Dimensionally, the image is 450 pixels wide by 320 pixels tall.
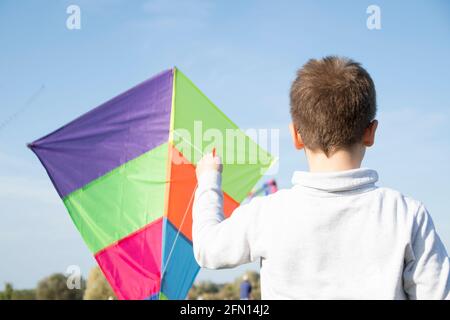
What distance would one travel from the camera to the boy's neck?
1.54m

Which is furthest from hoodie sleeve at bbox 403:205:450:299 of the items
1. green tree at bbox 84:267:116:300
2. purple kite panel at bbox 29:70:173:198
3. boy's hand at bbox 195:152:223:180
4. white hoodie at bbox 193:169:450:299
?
green tree at bbox 84:267:116:300

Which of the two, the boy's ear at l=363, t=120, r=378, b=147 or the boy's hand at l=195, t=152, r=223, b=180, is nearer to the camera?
the boy's ear at l=363, t=120, r=378, b=147

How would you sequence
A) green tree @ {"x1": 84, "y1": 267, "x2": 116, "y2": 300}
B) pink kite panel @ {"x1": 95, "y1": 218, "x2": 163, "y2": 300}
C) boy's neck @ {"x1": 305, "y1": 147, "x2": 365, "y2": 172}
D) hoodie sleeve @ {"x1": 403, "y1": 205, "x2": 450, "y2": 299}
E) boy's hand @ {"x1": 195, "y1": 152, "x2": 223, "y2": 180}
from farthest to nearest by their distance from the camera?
1. green tree @ {"x1": 84, "y1": 267, "x2": 116, "y2": 300}
2. pink kite panel @ {"x1": 95, "y1": 218, "x2": 163, "y2": 300}
3. boy's hand @ {"x1": 195, "y1": 152, "x2": 223, "y2": 180}
4. boy's neck @ {"x1": 305, "y1": 147, "x2": 365, "y2": 172}
5. hoodie sleeve @ {"x1": 403, "y1": 205, "x2": 450, "y2": 299}

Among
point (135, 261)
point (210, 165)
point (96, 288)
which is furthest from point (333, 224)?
point (96, 288)

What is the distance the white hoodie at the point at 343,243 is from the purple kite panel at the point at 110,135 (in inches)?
131

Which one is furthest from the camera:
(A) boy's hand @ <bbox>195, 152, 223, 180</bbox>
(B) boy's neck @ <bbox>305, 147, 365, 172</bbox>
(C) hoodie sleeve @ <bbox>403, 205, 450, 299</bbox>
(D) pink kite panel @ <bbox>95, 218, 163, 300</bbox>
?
(D) pink kite panel @ <bbox>95, 218, 163, 300</bbox>

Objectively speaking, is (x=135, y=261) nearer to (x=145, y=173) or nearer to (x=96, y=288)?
(x=145, y=173)

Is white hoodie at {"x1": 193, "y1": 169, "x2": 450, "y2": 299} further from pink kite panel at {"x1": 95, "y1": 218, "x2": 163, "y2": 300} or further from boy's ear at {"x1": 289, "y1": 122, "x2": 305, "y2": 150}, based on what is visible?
pink kite panel at {"x1": 95, "y1": 218, "x2": 163, "y2": 300}

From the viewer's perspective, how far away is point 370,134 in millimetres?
1579

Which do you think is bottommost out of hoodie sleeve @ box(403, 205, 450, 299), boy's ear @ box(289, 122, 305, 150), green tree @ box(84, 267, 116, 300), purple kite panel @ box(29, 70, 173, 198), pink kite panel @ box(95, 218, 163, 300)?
green tree @ box(84, 267, 116, 300)

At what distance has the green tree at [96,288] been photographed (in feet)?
50.5

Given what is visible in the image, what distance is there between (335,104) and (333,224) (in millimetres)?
340

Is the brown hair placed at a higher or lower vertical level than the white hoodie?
higher

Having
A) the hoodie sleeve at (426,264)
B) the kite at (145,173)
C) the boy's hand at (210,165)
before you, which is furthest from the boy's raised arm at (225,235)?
the kite at (145,173)
